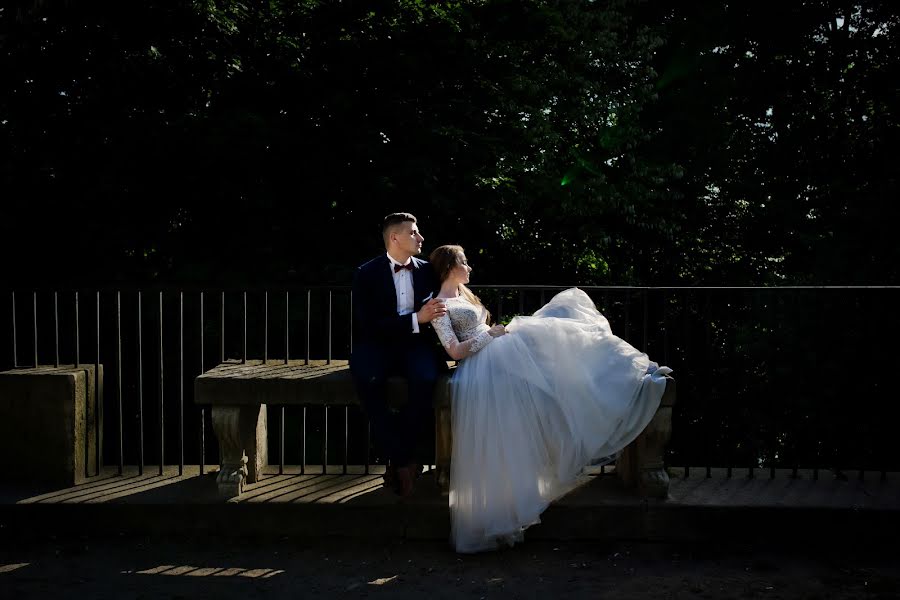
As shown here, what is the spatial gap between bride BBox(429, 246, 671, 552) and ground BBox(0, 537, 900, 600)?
0.29m

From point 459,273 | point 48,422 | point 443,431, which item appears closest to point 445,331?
point 459,273

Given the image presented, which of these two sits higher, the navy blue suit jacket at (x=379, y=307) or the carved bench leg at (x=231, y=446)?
the navy blue suit jacket at (x=379, y=307)

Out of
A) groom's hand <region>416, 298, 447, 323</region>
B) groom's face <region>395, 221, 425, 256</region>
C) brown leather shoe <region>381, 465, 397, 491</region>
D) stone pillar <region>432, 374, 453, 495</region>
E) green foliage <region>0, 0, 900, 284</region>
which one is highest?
green foliage <region>0, 0, 900, 284</region>

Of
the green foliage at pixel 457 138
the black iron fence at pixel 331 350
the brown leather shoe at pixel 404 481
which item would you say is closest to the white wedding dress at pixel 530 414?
the brown leather shoe at pixel 404 481

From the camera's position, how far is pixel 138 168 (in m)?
13.1

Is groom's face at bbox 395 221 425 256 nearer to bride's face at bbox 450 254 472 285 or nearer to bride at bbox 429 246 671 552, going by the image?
bride's face at bbox 450 254 472 285

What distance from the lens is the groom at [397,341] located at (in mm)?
5652

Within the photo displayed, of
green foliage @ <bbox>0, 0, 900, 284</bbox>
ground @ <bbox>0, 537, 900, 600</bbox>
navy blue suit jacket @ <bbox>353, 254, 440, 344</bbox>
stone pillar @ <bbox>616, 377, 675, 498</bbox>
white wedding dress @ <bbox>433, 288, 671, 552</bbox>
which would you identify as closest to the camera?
ground @ <bbox>0, 537, 900, 600</bbox>

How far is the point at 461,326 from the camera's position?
19.0 feet

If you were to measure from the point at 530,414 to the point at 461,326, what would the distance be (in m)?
0.73

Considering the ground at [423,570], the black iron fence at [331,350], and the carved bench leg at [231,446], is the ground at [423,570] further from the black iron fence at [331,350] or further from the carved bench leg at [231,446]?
the black iron fence at [331,350]

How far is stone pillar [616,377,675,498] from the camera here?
5.59 metres

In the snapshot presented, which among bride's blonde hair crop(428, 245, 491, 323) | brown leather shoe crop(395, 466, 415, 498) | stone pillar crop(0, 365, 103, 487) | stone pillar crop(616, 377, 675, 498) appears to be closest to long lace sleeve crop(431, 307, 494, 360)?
bride's blonde hair crop(428, 245, 491, 323)

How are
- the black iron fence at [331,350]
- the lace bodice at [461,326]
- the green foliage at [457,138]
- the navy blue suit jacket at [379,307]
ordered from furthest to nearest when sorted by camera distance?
the green foliage at [457,138] < the black iron fence at [331,350] < the navy blue suit jacket at [379,307] < the lace bodice at [461,326]
